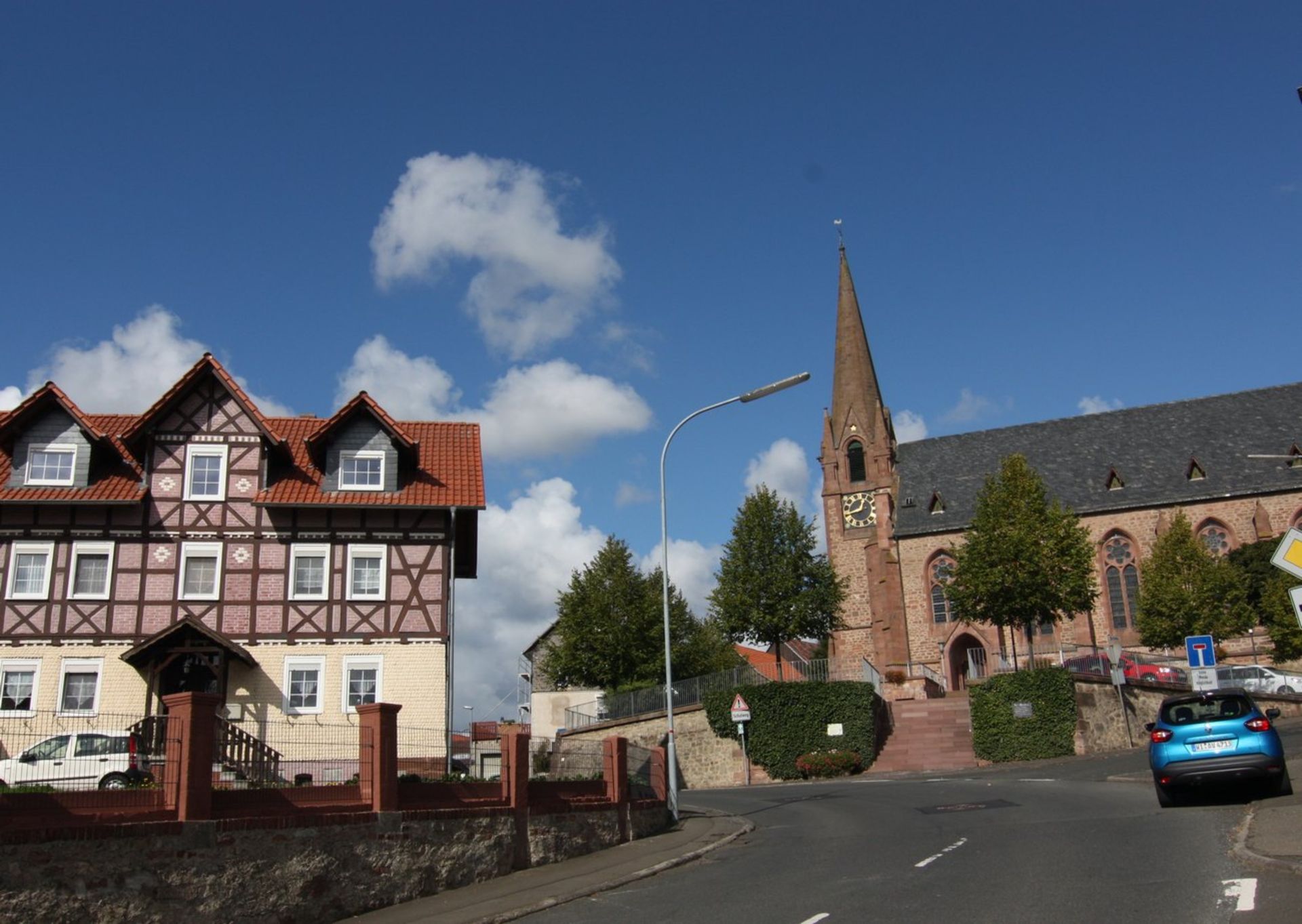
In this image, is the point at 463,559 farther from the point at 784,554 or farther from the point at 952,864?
the point at 952,864

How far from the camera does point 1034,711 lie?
35.4 meters

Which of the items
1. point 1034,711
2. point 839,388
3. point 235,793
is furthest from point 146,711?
point 839,388

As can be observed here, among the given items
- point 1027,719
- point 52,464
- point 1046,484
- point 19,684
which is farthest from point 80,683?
point 1046,484

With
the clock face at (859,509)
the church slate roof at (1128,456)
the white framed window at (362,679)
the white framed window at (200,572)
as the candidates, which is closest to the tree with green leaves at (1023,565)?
the church slate roof at (1128,456)

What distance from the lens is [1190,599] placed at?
46219 mm

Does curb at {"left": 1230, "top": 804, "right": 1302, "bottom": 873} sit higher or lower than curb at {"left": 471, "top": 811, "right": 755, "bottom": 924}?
higher

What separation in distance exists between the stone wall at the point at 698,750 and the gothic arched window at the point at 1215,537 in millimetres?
28484

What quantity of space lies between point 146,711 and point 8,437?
775 cm

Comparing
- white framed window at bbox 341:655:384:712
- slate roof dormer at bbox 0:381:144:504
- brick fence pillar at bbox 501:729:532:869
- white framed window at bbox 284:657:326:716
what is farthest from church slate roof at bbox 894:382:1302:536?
brick fence pillar at bbox 501:729:532:869

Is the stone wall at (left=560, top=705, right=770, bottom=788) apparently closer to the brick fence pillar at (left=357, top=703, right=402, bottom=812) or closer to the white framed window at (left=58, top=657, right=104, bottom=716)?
the white framed window at (left=58, top=657, right=104, bottom=716)

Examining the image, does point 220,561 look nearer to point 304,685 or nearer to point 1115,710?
point 304,685

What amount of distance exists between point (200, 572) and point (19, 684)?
4619 mm

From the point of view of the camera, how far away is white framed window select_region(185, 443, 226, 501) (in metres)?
28.7

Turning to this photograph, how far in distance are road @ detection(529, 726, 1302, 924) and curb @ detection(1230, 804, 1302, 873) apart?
0.34 feet
